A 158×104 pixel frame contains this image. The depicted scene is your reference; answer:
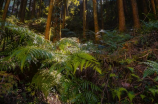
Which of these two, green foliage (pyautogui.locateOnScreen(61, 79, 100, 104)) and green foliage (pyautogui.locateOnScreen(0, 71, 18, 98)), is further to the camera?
green foliage (pyautogui.locateOnScreen(61, 79, 100, 104))

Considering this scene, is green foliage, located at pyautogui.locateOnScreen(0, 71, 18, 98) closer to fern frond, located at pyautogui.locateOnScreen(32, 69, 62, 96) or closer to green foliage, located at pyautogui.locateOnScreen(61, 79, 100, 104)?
fern frond, located at pyautogui.locateOnScreen(32, 69, 62, 96)

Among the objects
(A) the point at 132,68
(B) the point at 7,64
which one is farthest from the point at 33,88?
(A) the point at 132,68

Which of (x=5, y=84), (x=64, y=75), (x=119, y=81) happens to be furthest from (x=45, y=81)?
(x=119, y=81)

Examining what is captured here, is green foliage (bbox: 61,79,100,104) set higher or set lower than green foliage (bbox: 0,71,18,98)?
lower

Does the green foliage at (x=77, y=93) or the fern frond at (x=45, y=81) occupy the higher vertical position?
the fern frond at (x=45, y=81)

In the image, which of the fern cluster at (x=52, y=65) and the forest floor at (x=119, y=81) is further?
the forest floor at (x=119, y=81)

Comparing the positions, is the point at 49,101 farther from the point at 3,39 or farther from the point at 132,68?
the point at 132,68

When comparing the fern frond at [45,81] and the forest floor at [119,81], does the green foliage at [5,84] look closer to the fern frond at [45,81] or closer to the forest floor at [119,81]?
the forest floor at [119,81]

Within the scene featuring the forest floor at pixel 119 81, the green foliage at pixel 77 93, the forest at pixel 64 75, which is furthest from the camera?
the forest floor at pixel 119 81

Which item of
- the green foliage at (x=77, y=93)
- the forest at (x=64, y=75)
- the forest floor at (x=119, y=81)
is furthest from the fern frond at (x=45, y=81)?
the forest floor at (x=119, y=81)

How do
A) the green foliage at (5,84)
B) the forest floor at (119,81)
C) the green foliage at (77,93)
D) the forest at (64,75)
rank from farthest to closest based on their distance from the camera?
the forest floor at (119,81) → the green foliage at (77,93) → the forest at (64,75) → the green foliage at (5,84)

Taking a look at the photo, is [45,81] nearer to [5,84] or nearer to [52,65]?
[52,65]

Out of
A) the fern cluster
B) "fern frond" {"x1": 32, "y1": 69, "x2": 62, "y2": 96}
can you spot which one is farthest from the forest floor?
"fern frond" {"x1": 32, "y1": 69, "x2": 62, "y2": 96}

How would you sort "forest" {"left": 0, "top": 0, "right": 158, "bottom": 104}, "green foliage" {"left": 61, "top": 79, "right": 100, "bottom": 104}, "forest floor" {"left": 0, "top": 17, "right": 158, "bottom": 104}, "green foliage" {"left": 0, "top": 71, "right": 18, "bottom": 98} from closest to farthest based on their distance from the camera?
1. "green foliage" {"left": 0, "top": 71, "right": 18, "bottom": 98}
2. "forest" {"left": 0, "top": 0, "right": 158, "bottom": 104}
3. "green foliage" {"left": 61, "top": 79, "right": 100, "bottom": 104}
4. "forest floor" {"left": 0, "top": 17, "right": 158, "bottom": 104}
